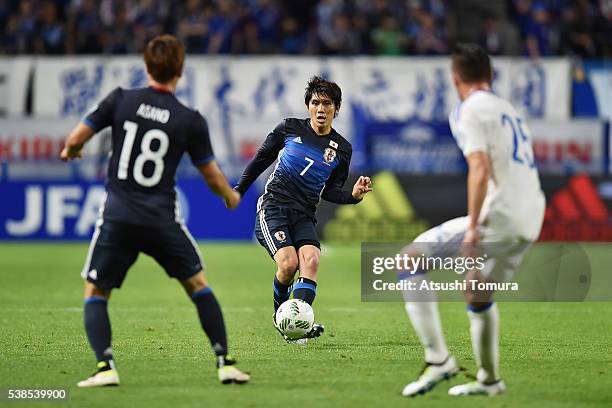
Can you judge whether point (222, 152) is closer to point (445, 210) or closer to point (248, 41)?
point (248, 41)

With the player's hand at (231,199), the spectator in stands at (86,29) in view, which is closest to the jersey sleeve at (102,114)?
the player's hand at (231,199)

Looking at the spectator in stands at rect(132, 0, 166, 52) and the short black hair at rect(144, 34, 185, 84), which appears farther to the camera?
the spectator in stands at rect(132, 0, 166, 52)

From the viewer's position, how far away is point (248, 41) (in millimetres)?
24359

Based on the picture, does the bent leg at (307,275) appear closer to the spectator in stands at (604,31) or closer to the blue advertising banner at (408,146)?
the blue advertising banner at (408,146)

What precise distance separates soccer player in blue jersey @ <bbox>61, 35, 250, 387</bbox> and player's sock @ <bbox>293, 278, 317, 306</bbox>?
2081 millimetres

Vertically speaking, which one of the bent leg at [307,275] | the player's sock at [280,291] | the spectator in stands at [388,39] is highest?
the spectator in stands at [388,39]

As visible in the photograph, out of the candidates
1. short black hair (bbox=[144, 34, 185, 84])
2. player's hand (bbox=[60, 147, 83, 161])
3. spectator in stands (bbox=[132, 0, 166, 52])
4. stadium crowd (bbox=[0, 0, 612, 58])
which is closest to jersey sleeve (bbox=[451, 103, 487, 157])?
short black hair (bbox=[144, 34, 185, 84])

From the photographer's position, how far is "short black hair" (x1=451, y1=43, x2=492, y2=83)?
21.7 ft

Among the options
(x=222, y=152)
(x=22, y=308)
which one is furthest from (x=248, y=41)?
(x=22, y=308)

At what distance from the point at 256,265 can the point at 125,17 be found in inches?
363

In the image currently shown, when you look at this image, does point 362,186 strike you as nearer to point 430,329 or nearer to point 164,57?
point 430,329

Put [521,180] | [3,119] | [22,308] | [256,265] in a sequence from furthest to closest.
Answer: [3,119], [256,265], [22,308], [521,180]

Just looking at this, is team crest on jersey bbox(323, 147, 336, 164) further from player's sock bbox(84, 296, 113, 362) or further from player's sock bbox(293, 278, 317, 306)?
player's sock bbox(84, 296, 113, 362)

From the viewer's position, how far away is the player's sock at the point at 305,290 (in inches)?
356
